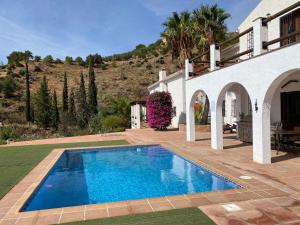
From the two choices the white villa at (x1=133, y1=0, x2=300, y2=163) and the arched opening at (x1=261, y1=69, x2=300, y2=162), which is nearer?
the white villa at (x1=133, y1=0, x2=300, y2=163)

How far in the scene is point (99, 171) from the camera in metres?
10.5

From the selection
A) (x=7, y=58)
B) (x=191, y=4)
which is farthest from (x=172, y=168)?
(x=7, y=58)

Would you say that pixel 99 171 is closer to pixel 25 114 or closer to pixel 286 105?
pixel 286 105

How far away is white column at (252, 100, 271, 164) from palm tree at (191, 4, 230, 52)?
531 inches

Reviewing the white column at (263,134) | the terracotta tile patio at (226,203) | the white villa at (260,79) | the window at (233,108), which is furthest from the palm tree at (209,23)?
the terracotta tile patio at (226,203)

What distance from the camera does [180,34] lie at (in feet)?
78.0

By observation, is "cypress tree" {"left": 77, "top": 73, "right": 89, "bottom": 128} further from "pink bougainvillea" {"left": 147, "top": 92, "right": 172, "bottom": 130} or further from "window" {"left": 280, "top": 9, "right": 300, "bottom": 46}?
"window" {"left": 280, "top": 9, "right": 300, "bottom": 46}

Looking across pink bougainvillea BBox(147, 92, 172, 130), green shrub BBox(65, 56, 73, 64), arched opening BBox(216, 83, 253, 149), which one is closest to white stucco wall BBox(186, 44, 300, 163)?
arched opening BBox(216, 83, 253, 149)

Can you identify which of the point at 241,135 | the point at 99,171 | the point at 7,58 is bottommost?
the point at 99,171

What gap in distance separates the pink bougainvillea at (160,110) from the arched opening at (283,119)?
9.48 metres

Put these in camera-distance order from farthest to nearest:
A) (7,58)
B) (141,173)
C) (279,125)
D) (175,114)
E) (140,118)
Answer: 1. (7,58)
2. (140,118)
3. (175,114)
4. (279,125)
5. (141,173)

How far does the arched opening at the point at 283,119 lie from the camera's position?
868 centimetres

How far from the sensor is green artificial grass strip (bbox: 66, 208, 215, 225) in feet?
15.3

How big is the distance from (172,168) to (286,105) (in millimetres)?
7769
